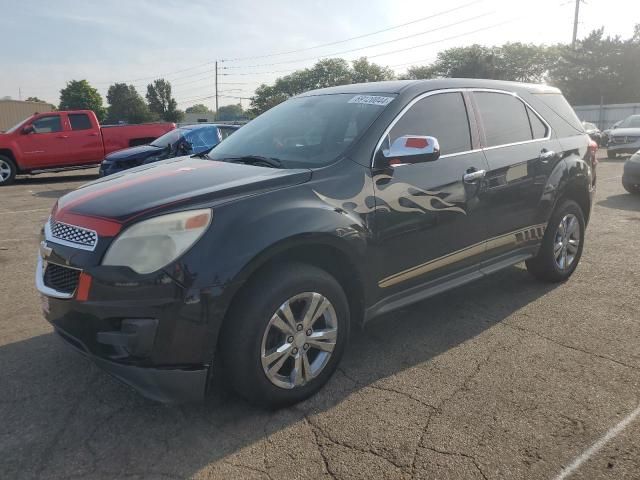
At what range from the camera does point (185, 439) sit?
2637mm

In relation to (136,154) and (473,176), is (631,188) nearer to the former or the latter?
(473,176)

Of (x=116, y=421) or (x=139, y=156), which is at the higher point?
(x=139, y=156)

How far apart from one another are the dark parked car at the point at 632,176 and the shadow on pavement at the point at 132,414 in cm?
744

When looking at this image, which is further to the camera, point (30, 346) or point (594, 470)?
point (30, 346)

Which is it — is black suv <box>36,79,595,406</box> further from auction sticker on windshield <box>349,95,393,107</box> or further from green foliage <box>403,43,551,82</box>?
green foliage <box>403,43,551,82</box>

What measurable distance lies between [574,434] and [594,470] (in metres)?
0.27

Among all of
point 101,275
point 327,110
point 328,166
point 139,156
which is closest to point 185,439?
point 101,275

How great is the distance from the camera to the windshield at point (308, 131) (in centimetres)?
335

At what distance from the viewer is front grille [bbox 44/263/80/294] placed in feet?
8.48

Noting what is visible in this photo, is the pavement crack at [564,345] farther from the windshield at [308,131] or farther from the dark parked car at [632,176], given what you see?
the dark parked car at [632,176]

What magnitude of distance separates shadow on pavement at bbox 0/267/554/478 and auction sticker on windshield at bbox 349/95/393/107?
65.4 inches

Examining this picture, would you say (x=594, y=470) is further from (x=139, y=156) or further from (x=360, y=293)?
(x=139, y=156)

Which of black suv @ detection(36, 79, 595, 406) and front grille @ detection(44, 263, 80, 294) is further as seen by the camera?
front grille @ detection(44, 263, 80, 294)

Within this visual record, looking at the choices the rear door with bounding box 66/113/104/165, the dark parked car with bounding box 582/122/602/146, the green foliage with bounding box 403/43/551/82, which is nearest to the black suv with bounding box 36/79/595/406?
the dark parked car with bounding box 582/122/602/146
